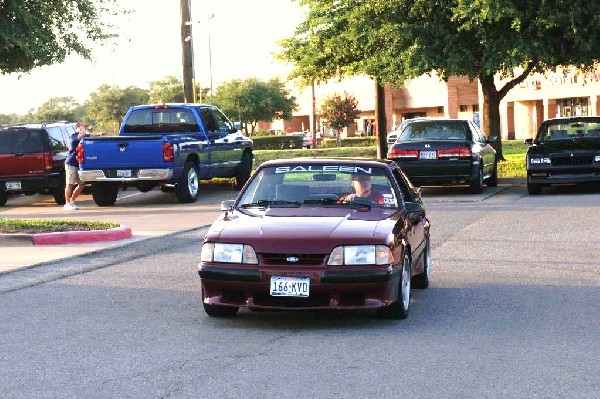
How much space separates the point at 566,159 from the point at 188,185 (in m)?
8.13

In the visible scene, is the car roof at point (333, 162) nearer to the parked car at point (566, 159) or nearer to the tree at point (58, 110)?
the parked car at point (566, 159)

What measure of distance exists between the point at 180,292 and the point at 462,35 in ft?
68.9

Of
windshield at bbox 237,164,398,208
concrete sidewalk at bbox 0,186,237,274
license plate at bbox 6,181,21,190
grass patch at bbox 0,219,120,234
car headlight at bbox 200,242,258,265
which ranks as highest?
windshield at bbox 237,164,398,208

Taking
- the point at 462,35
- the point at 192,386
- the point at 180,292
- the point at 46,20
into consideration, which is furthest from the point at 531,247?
the point at 462,35

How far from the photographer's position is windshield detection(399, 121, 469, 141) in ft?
83.4

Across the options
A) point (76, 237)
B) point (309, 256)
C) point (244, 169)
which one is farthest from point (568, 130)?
point (309, 256)

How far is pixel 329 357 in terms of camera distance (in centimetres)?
809

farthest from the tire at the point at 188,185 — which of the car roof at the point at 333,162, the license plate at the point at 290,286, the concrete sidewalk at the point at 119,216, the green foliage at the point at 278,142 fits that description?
the green foliage at the point at 278,142

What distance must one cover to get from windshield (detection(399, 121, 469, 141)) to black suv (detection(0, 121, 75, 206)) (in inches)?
310

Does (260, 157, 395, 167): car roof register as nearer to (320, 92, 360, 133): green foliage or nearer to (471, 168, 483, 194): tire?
(471, 168, 483, 194): tire

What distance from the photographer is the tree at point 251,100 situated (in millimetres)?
96000

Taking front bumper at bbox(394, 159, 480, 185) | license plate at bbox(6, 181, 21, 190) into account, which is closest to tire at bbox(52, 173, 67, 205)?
license plate at bbox(6, 181, 21, 190)

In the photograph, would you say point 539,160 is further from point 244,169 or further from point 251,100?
point 251,100

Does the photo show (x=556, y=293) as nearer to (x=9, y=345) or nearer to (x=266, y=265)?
(x=266, y=265)
